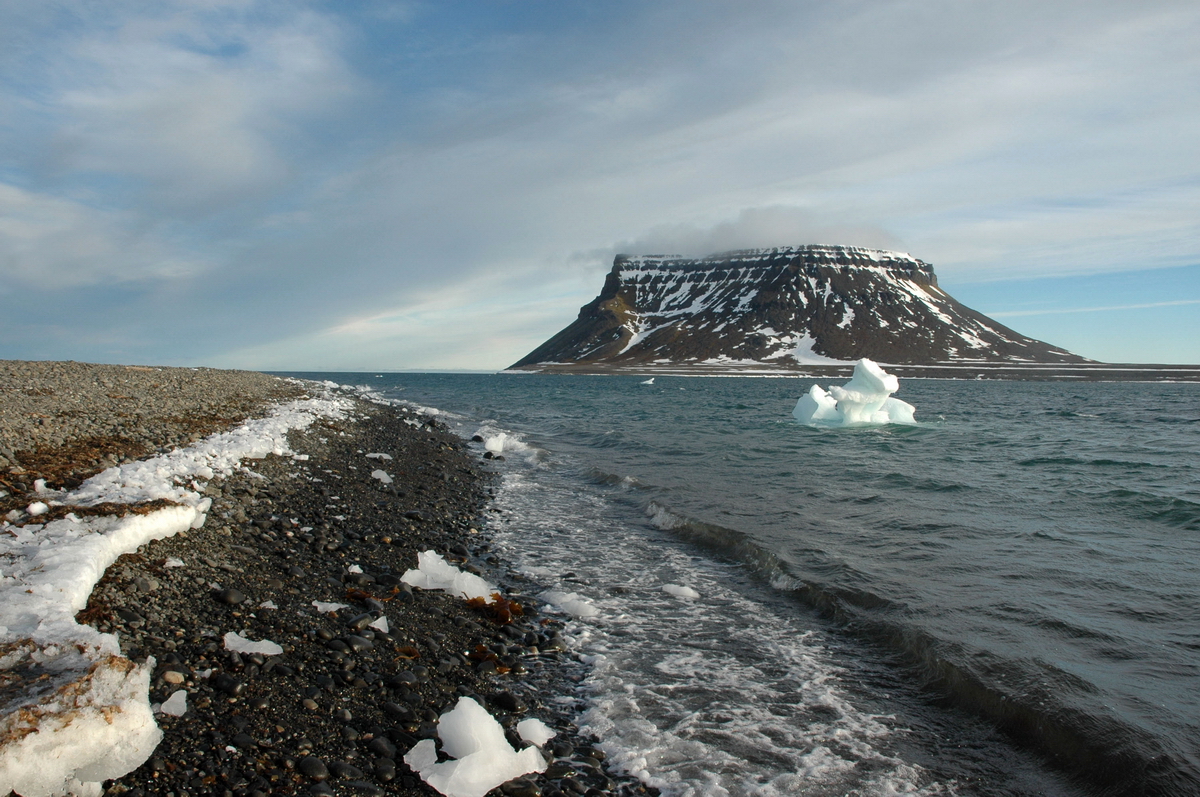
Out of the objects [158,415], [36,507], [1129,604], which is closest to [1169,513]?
[1129,604]

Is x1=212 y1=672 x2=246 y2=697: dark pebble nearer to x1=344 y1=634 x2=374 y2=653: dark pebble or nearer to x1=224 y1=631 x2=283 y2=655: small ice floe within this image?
x1=224 y1=631 x2=283 y2=655: small ice floe

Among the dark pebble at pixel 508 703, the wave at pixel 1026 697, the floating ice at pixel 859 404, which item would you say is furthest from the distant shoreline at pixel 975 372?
the dark pebble at pixel 508 703

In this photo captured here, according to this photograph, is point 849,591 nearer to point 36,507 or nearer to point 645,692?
point 645,692

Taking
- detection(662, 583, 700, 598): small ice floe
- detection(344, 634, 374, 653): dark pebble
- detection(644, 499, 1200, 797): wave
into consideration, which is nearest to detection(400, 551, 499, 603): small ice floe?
detection(344, 634, 374, 653): dark pebble

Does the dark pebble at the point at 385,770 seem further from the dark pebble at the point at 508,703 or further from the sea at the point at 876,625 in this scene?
the sea at the point at 876,625

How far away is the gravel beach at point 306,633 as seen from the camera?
4547mm

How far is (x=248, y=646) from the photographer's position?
5816mm

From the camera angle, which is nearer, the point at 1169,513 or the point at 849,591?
the point at 849,591

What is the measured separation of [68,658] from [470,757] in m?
2.89

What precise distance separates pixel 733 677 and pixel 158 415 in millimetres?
16334

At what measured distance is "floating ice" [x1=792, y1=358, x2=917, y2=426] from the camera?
117 ft

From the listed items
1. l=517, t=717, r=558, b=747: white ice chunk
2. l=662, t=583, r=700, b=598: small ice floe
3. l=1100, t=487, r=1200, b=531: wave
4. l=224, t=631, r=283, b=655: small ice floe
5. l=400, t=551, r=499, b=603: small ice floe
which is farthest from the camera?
l=1100, t=487, r=1200, b=531: wave

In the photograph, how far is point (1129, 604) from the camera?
9.08 m

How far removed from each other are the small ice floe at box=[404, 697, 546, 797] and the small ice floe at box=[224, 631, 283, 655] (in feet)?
6.12
